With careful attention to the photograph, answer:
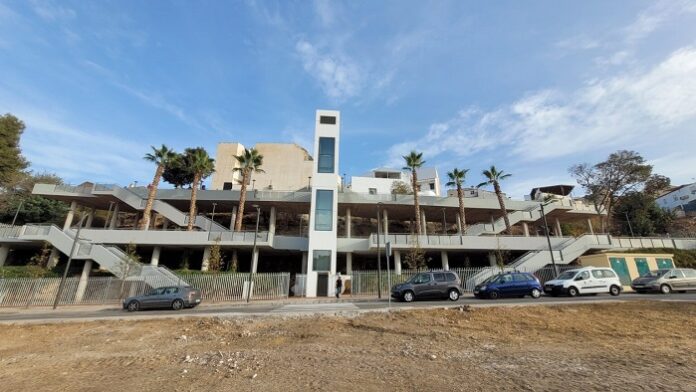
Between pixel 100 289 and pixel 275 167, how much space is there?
29.3 metres

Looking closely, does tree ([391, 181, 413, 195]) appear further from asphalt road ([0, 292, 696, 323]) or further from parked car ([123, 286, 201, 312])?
parked car ([123, 286, 201, 312])

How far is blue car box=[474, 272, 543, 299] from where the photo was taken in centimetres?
1697

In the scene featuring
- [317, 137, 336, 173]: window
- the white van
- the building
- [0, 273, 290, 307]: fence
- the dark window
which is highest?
the dark window

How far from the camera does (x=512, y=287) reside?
17047mm

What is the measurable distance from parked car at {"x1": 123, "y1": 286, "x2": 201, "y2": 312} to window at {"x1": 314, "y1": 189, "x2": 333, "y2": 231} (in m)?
12.0

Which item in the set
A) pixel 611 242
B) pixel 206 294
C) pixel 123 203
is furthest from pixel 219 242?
pixel 611 242

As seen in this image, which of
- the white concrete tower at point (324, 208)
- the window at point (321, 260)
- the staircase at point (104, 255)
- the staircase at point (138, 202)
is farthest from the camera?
the staircase at point (138, 202)

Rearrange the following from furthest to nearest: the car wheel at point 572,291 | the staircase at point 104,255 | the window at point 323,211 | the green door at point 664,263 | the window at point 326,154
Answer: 1. the window at point 326,154
2. the window at point 323,211
3. the green door at point 664,263
4. the staircase at point 104,255
5. the car wheel at point 572,291

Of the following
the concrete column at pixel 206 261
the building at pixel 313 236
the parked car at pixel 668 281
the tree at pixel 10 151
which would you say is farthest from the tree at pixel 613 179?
the tree at pixel 10 151

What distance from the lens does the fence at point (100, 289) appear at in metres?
23.0

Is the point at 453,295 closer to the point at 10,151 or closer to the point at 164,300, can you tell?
the point at 164,300

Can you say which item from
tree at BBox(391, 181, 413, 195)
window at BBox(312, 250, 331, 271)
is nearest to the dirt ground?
window at BBox(312, 250, 331, 271)

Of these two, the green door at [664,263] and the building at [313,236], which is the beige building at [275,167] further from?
the green door at [664,263]

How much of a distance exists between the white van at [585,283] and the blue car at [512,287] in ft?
3.97
